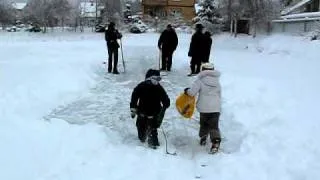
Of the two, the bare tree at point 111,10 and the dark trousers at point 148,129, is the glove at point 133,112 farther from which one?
the bare tree at point 111,10

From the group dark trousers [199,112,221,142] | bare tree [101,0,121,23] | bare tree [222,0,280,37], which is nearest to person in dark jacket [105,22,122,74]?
dark trousers [199,112,221,142]

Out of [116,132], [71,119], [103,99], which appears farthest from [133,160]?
[103,99]

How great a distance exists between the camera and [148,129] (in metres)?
9.46

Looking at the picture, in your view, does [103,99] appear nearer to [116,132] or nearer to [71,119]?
[71,119]

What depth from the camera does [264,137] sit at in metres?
8.99

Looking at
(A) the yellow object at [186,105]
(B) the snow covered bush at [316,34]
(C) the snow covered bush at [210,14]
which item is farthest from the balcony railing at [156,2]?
(A) the yellow object at [186,105]

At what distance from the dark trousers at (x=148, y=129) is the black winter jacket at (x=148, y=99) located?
105 mm

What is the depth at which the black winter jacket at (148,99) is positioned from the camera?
9281mm

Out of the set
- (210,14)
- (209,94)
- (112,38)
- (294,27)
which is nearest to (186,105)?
(209,94)

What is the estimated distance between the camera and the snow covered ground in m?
7.66

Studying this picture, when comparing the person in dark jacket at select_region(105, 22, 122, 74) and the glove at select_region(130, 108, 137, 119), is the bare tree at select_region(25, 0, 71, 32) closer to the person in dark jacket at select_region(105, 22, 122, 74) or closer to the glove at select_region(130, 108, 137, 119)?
the person in dark jacket at select_region(105, 22, 122, 74)

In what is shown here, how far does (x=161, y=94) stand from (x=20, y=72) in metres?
8.26

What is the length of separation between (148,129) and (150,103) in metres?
0.47

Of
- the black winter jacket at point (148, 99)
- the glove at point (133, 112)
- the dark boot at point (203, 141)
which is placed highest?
the black winter jacket at point (148, 99)
